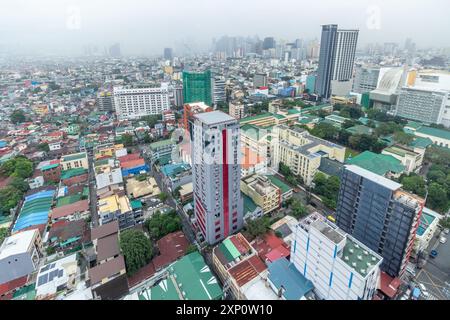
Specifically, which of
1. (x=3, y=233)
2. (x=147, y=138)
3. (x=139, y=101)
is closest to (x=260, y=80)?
(x=139, y=101)

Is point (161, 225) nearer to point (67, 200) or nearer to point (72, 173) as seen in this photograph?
point (67, 200)

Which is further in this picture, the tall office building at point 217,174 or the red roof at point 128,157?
Result: the red roof at point 128,157

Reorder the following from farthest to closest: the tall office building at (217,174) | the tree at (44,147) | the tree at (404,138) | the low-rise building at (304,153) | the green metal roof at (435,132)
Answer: the tree at (44,147) < the green metal roof at (435,132) < the tree at (404,138) < the low-rise building at (304,153) < the tall office building at (217,174)

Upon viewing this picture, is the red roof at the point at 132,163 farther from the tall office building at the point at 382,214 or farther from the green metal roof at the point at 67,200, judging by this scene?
the tall office building at the point at 382,214

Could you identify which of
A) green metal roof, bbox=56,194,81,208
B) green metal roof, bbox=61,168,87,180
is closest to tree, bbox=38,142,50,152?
green metal roof, bbox=61,168,87,180

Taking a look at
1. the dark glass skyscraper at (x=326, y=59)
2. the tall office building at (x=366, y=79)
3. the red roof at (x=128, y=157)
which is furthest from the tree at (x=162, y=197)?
the tall office building at (x=366, y=79)

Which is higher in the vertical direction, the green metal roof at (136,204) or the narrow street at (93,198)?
the green metal roof at (136,204)
